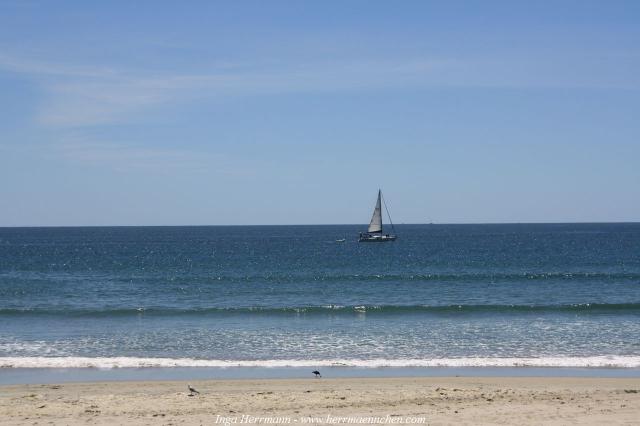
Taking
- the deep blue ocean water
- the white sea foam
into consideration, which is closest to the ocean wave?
the deep blue ocean water

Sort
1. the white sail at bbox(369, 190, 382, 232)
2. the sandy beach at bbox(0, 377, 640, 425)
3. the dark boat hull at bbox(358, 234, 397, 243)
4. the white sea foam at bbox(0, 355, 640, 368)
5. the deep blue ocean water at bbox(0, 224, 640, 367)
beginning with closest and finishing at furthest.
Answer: the sandy beach at bbox(0, 377, 640, 425) → the white sea foam at bbox(0, 355, 640, 368) → the deep blue ocean water at bbox(0, 224, 640, 367) → the white sail at bbox(369, 190, 382, 232) → the dark boat hull at bbox(358, 234, 397, 243)

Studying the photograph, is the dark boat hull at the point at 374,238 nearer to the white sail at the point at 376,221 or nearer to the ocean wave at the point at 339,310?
the white sail at the point at 376,221

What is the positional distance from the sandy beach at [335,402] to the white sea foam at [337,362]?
2245 mm

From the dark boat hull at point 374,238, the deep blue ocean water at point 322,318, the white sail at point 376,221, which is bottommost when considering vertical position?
the deep blue ocean water at point 322,318

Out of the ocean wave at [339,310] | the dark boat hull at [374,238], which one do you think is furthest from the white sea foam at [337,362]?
the dark boat hull at [374,238]

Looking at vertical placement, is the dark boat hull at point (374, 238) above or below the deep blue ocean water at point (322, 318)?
above

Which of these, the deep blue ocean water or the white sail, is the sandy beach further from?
the white sail

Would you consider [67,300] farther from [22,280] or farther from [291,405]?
[291,405]

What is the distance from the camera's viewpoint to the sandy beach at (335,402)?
14125 mm

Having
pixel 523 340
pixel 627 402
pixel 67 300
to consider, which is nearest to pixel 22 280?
pixel 67 300

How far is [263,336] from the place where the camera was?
26766 mm

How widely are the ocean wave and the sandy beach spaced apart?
15.6m

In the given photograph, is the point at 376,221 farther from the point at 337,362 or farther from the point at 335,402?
the point at 335,402

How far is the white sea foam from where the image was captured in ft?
69.2
